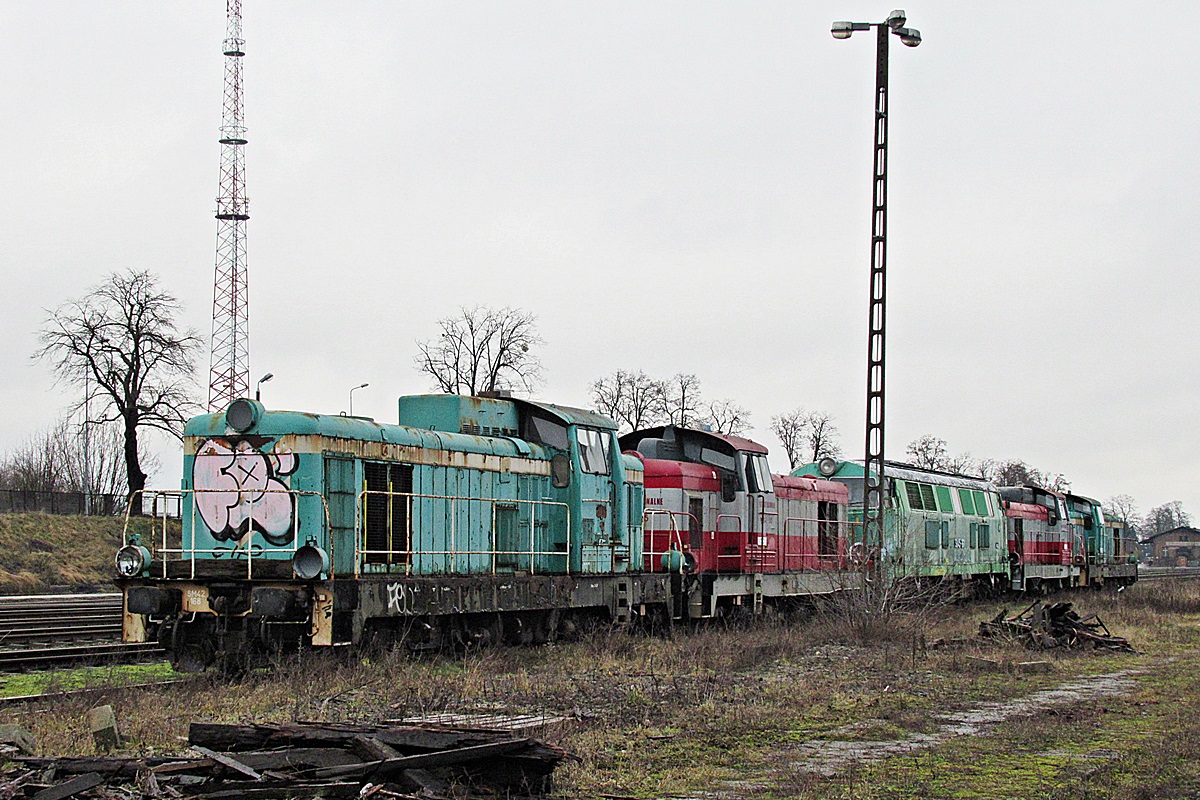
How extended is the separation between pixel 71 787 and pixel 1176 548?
5612 inches

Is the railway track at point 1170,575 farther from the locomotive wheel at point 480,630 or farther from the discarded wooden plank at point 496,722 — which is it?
the discarded wooden plank at point 496,722

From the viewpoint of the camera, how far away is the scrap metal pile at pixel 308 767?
6785 mm

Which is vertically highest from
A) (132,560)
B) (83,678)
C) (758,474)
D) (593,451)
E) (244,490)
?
(593,451)

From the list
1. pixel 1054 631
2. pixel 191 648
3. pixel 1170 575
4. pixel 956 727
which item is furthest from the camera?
pixel 1170 575

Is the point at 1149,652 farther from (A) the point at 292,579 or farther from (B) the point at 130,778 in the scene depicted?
(B) the point at 130,778

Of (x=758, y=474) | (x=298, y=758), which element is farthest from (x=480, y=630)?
(x=298, y=758)

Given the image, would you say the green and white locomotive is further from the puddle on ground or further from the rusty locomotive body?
the puddle on ground

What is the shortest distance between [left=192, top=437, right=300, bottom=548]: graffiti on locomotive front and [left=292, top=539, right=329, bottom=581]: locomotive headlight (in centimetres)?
111

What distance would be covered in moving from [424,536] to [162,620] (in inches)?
128

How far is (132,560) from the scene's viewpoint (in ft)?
44.9

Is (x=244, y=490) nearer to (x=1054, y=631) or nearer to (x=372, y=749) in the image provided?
(x=372, y=749)

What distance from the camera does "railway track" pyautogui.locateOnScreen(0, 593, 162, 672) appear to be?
52.9 ft

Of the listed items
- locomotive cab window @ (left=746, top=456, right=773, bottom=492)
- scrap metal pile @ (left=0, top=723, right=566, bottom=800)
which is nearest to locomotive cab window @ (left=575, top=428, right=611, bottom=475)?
locomotive cab window @ (left=746, top=456, right=773, bottom=492)

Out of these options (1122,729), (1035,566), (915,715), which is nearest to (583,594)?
(915,715)
